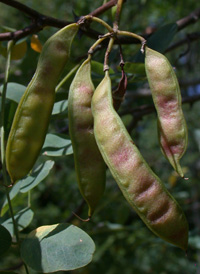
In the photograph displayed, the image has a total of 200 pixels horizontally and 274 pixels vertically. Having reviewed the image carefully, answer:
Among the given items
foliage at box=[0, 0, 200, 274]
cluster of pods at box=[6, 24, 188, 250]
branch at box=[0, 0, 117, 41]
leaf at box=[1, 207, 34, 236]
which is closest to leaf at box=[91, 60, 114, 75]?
foliage at box=[0, 0, 200, 274]

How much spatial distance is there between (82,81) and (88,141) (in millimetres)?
170

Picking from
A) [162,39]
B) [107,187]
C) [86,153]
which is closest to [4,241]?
[86,153]

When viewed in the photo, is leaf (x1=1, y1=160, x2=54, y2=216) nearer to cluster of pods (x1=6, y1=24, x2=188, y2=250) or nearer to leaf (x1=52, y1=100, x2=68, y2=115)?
leaf (x1=52, y1=100, x2=68, y2=115)

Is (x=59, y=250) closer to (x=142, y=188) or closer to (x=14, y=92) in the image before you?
(x=142, y=188)

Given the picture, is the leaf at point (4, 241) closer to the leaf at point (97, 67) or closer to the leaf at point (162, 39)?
the leaf at point (97, 67)

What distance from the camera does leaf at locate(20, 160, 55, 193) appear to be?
1.27m

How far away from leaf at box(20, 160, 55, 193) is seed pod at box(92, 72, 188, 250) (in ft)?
1.51

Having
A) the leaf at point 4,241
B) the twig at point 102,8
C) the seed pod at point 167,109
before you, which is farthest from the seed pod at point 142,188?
the twig at point 102,8

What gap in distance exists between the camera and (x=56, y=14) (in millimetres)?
5004

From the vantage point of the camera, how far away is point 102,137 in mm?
868

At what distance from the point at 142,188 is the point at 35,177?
580 millimetres

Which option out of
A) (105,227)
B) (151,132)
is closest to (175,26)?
(105,227)

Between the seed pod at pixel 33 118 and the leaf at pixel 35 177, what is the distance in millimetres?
300

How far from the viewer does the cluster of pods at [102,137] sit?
2.72 ft
